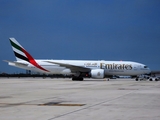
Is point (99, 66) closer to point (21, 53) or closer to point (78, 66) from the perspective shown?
point (78, 66)

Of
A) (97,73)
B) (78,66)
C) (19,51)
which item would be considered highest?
(19,51)

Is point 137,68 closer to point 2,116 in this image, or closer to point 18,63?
point 18,63

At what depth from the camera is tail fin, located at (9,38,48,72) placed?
158 ft

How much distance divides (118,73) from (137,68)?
353 centimetres

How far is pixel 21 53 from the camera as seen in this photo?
4934cm

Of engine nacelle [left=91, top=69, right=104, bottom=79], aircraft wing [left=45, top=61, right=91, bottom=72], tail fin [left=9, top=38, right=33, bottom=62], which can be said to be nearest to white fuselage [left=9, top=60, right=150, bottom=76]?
aircraft wing [left=45, top=61, right=91, bottom=72]

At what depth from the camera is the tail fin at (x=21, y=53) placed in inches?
1901

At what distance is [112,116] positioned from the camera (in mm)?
7898

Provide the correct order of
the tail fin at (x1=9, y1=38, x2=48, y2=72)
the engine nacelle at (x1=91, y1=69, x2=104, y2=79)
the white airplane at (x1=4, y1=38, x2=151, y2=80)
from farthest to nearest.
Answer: the tail fin at (x1=9, y1=38, x2=48, y2=72), the white airplane at (x1=4, y1=38, x2=151, y2=80), the engine nacelle at (x1=91, y1=69, x2=104, y2=79)

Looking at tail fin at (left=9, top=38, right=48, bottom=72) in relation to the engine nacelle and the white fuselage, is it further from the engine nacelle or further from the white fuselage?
the engine nacelle

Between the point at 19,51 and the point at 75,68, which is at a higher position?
the point at 19,51

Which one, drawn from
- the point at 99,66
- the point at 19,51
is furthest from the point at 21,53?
the point at 99,66

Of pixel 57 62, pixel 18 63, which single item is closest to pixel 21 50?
pixel 18 63

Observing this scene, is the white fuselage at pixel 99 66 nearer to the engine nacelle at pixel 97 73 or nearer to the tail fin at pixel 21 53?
the tail fin at pixel 21 53
